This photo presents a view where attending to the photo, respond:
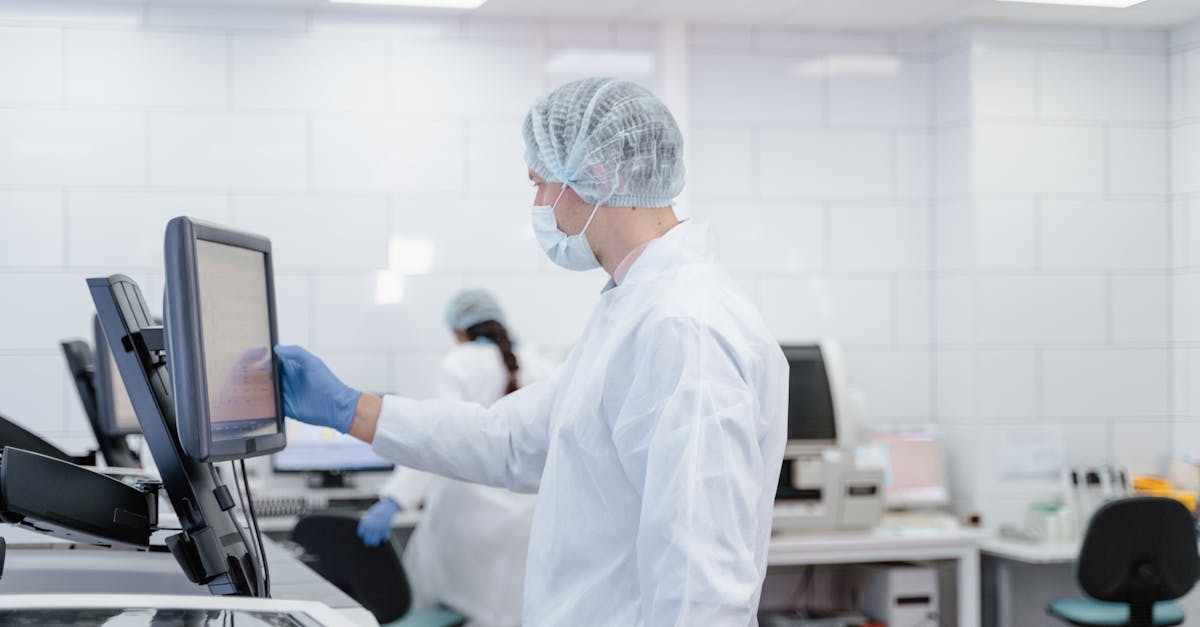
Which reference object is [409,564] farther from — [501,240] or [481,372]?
[501,240]

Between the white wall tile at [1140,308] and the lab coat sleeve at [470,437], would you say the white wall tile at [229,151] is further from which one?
the white wall tile at [1140,308]

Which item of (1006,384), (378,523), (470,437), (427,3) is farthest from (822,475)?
(470,437)

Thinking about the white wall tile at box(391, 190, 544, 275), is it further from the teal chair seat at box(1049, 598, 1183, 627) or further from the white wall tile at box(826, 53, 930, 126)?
the teal chair seat at box(1049, 598, 1183, 627)

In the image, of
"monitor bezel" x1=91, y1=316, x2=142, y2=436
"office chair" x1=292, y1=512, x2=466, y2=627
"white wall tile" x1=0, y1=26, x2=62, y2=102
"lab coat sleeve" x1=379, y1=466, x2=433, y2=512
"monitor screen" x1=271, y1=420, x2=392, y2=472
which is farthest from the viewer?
"monitor screen" x1=271, y1=420, x2=392, y2=472

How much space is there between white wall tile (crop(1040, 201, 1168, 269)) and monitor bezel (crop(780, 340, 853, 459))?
0.92m

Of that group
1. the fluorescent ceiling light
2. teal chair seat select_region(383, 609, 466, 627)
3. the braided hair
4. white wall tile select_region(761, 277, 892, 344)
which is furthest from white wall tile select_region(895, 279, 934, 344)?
teal chair seat select_region(383, 609, 466, 627)

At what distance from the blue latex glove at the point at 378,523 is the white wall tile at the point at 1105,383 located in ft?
7.97

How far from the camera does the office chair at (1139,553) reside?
3.87 metres

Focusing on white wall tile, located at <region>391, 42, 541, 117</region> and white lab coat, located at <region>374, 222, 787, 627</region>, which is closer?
white lab coat, located at <region>374, 222, 787, 627</region>

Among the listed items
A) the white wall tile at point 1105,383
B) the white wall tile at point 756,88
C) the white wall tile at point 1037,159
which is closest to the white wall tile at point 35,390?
the white wall tile at point 756,88

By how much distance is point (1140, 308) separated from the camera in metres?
4.86

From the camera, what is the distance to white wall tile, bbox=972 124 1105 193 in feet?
15.5

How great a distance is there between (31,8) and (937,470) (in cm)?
351

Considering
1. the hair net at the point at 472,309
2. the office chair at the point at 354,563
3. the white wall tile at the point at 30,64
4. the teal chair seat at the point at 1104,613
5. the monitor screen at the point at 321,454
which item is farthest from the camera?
the monitor screen at the point at 321,454
